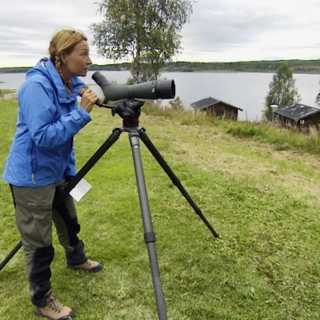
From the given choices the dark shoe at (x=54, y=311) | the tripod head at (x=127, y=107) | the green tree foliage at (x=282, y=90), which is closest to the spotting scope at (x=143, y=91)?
the tripod head at (x=127, y=107)

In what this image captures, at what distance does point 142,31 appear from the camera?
18.0m

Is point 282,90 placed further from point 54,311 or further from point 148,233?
point 148,233

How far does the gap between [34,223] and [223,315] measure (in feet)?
4.62

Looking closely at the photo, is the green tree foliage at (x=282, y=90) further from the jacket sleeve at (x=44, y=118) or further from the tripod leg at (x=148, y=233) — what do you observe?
the jacket sleeve at (x=44, y=118)

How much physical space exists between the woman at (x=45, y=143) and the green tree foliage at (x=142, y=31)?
619 inches

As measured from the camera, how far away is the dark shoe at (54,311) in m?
2.54

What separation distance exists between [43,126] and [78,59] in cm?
44

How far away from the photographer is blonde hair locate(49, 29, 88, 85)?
204 centimetres

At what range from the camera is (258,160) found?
6.44 meters

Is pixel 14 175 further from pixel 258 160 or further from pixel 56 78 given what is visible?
pixel 258 160

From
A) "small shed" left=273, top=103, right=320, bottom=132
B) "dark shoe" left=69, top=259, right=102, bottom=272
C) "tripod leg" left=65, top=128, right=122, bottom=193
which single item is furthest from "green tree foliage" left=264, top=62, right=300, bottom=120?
"tripod leg" left=65, top=128, right=122, bottom=193

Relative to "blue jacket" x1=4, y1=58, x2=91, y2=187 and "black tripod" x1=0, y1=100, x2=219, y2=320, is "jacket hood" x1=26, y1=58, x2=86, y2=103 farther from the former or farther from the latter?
"black tripod" x1=0, y1=100, x2=219, y2=320

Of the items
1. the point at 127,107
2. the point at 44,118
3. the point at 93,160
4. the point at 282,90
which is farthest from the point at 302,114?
the point at 44,118

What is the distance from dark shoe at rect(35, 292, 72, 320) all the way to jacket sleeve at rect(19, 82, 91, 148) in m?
1.20
